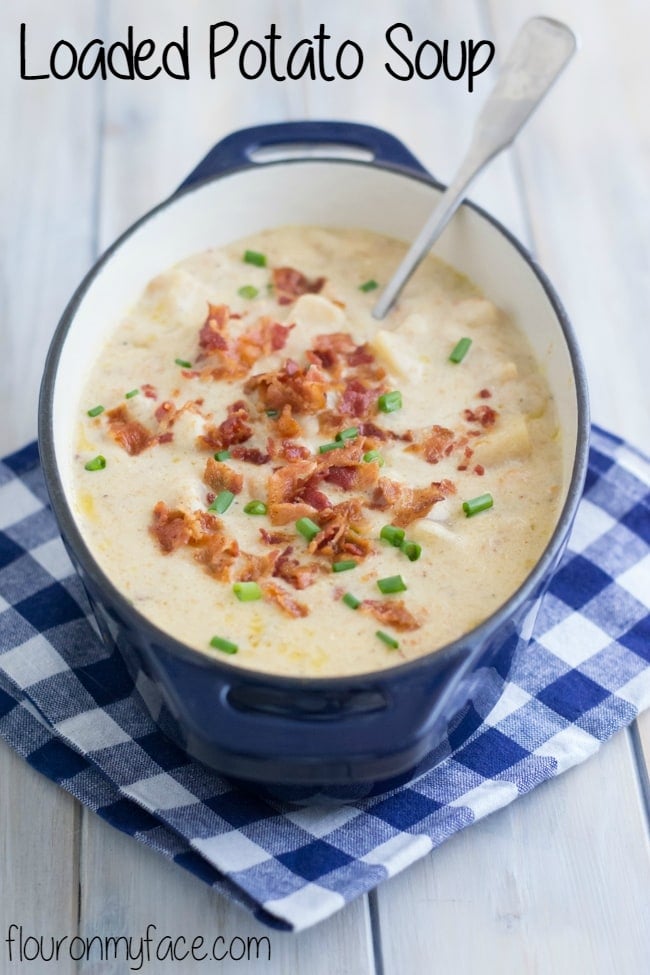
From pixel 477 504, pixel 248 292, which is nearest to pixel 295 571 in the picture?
pixel 477 504

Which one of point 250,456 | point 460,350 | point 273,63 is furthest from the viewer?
point 273,63

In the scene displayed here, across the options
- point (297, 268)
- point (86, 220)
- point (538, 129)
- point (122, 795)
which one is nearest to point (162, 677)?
point (122, 795)

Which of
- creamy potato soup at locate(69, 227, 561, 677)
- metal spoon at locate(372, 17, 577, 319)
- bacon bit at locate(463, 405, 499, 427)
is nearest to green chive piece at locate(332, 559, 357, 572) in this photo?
creamy potato soup at locate(69, 227, 561, 677)

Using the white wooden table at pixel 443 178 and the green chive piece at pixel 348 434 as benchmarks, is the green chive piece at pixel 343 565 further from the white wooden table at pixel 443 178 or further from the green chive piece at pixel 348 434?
the white wooden table at pixel 443 178

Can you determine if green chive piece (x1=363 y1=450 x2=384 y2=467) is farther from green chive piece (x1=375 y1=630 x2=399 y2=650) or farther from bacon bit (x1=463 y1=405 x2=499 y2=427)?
green chive piece (x1=375 y1=630 x2=399 y2=650)

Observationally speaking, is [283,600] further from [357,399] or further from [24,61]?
[24,61]

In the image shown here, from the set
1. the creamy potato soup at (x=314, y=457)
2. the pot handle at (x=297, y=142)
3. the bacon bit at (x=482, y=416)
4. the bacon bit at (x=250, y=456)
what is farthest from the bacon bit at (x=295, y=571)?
the pot handle at (x=297, y=142)
